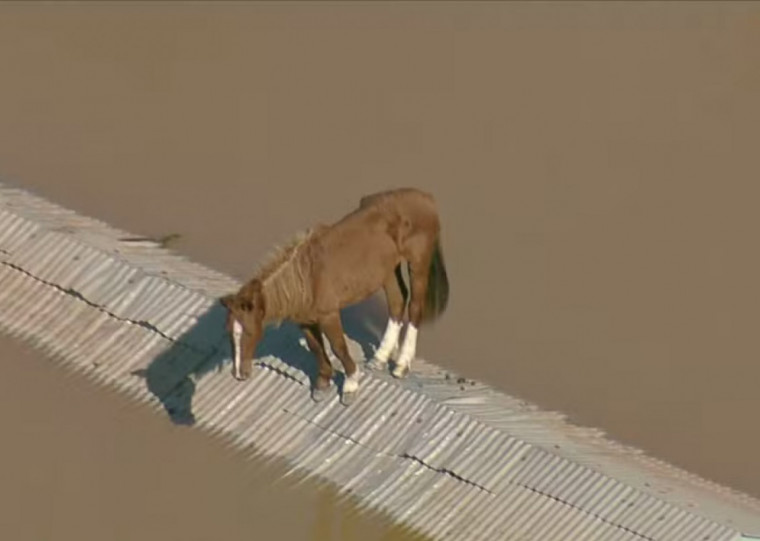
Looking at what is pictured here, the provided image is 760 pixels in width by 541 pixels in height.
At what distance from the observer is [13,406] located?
14.4 meters

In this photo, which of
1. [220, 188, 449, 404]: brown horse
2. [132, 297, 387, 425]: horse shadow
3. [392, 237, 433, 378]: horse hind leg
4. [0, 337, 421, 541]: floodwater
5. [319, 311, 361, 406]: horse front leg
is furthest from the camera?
[132, 297, 387, 425]: horse shadow

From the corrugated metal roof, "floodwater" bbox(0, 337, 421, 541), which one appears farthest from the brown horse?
"floodwater" bbox(0, 337, 421, 541)

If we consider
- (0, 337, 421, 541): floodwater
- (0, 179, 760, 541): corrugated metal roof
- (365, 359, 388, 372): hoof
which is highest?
(365, 359, 388, 372): hoof

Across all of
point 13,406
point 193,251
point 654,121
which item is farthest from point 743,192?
point 13,406

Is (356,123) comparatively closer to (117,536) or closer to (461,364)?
(461,364)

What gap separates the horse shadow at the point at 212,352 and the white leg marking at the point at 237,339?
1724mm

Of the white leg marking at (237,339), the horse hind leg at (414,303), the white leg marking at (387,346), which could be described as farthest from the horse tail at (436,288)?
the white leg marking at (237,339)

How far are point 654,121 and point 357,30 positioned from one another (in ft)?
13.8

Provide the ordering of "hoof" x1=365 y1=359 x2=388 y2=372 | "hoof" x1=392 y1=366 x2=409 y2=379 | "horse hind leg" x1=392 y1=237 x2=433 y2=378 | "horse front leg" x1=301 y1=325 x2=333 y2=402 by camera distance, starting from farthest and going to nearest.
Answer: "hoof" x1=365 y1=359 x2=388 y2=372
"hoof" x1=392 y1=366 x2=409 y2=379
"horse front leg" x1=301 y1=325 x2=333 y2=402
"horse hind leg" x1=392 y1=237 x2=433 y2=378

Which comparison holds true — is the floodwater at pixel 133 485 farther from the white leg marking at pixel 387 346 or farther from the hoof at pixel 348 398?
the white leg marking at pixel 387 346

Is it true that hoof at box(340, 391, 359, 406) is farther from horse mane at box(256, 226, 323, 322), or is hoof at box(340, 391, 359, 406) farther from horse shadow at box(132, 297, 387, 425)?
horse mane at box(256, 226, 323, 322)

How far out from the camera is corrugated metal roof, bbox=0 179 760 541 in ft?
40.8

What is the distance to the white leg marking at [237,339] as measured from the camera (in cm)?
1237

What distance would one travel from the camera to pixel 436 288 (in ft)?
45.3
